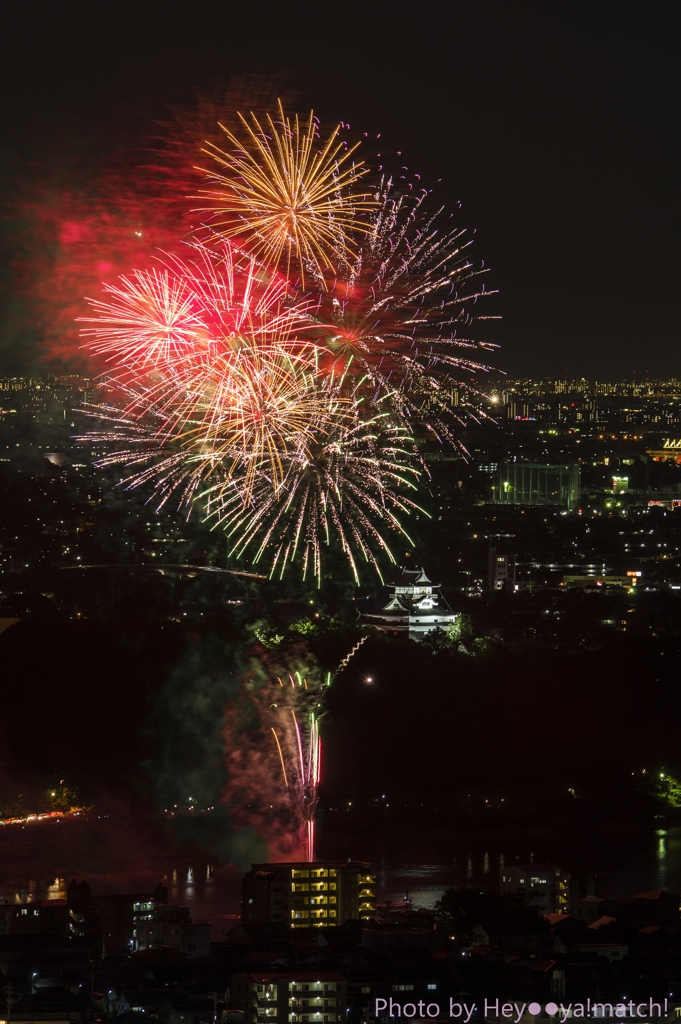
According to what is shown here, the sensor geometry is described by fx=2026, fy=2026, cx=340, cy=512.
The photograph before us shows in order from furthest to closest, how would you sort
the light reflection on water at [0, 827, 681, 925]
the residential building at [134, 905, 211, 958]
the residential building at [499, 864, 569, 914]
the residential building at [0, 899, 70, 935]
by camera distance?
1. the light reflection on water at [0, 827, 681, 925]
2. the residential building at [499, 864, 569, 914]
3. the residential building at [0, 899, 70, 935]
4. the residential building at [134, 905, 211, 958]

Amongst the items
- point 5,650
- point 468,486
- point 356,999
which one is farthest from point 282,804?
point 468,486

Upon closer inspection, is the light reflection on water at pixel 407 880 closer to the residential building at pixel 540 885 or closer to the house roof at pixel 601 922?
the residential building at pixel 540 885

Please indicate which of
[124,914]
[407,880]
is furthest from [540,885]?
[124,914]


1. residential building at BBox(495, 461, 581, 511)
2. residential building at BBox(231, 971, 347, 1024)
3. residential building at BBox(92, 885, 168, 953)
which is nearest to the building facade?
residential building at BBox(92, 885, 168, 953)

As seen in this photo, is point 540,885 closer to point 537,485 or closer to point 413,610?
point 413,610

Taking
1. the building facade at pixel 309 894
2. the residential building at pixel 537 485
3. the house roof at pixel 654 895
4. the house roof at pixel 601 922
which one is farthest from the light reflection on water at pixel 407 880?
the residential building at pixel 537 485

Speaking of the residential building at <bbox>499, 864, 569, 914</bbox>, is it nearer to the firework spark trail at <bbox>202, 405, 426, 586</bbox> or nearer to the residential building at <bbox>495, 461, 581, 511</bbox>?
the firework spark trail at <bbox>202, 405, 426, 586</bbox>

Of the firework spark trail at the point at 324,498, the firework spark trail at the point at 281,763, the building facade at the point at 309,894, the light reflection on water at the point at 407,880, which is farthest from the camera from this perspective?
the firework spark trail at the point at 324,498
